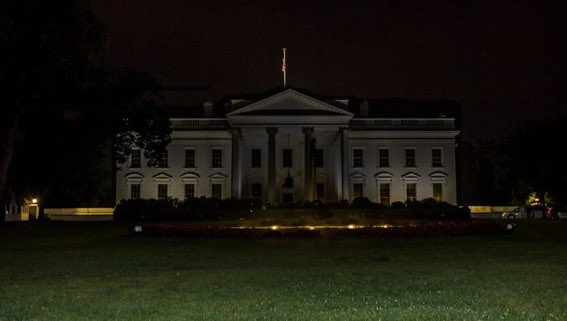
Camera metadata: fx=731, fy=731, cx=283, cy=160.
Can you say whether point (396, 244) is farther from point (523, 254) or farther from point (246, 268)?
point (246, 268)

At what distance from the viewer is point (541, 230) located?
108ft

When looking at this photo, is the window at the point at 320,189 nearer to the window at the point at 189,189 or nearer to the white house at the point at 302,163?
the white house at the point at 302,163

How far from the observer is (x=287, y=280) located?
14.1 meters

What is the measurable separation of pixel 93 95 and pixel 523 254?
17.7 meters

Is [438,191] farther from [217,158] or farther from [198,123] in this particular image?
[198,123]

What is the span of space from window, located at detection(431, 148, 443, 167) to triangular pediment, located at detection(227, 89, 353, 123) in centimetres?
1065

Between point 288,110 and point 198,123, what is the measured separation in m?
9.40

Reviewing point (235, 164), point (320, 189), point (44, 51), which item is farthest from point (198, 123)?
point (44, 51)

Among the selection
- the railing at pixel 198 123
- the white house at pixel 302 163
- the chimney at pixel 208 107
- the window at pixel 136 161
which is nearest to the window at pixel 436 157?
the white house at pixel 302 163

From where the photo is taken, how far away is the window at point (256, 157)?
6419cm

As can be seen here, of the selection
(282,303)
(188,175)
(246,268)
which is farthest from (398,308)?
(188,175)

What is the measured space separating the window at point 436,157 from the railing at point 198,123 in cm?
1849

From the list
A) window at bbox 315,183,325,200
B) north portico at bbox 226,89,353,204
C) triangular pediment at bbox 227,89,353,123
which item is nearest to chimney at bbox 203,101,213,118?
north portico at bbox 226,89,353,204

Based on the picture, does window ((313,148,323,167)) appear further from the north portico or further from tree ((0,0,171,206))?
tree ((0,0,171,206))
